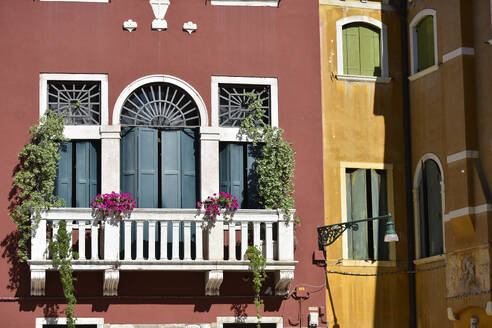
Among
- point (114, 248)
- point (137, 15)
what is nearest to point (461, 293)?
point (114, 248)

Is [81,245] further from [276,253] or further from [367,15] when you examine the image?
[367,15]

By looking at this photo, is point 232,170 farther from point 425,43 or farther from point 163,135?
point 425,43

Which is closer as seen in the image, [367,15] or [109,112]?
[109,112]

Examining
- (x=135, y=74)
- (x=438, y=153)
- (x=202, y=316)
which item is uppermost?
(x=135, y=74)

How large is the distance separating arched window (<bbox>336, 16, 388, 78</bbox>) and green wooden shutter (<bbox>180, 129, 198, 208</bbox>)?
3.77 metres

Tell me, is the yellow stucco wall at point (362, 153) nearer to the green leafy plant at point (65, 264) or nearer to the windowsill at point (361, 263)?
the windowsill at point (361, 263)

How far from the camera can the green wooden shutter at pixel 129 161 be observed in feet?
75.0

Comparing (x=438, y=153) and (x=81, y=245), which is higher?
(x=438, y=153)

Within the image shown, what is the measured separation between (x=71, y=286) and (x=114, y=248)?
1.10 metres

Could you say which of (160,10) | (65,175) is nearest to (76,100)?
(65,175)

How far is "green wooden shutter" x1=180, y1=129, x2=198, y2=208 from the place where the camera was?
23078mm

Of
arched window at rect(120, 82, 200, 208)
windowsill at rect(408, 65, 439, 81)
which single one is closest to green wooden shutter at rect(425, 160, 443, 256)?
windowsill at rect(408, 65, 439, 81)

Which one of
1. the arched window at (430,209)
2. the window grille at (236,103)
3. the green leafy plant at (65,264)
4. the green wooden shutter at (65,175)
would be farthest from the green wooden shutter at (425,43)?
the green leafy plant at (65,264)

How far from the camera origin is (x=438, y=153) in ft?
76.7
